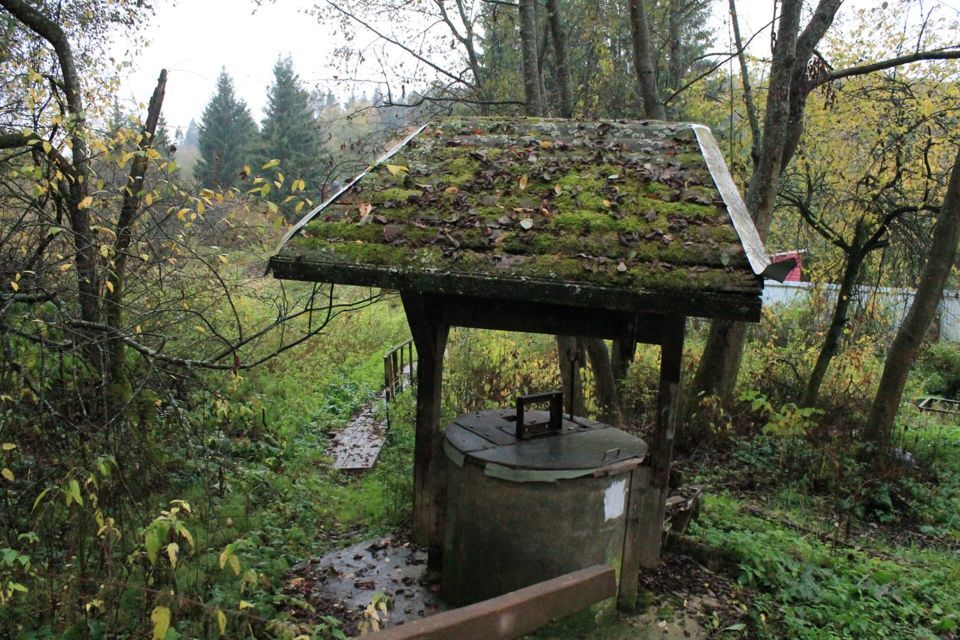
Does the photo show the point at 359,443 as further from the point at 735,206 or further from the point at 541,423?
the point at 735,206

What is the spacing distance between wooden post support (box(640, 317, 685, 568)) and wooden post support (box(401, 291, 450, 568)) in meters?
1.48

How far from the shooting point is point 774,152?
8117mm

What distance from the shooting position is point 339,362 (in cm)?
1377

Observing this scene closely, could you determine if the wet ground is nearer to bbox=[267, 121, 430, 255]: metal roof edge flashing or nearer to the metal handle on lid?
the metal handle on lid

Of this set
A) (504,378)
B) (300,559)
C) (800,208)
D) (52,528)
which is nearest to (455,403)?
(504,378)

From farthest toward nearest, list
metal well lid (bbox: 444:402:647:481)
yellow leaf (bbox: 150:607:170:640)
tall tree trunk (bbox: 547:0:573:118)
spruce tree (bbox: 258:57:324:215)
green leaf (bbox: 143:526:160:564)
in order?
1. spruce tree (bbox: 258:57:324:215)
2. tall tree trunk (bbox: 547:0:573:118)
3. metal well lid (bbox: 444:402:647:481)
4. green leaf (bbox: 143:526:160:564)
5. yellow leaf (bbox: 150:607:170:640)

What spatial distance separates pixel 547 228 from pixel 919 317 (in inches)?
285

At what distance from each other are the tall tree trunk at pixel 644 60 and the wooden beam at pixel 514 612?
25.1ft

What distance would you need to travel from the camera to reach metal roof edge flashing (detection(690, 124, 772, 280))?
3.25 metres

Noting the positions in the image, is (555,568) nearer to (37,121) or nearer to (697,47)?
(37,121)

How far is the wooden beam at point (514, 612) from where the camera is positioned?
4.99 ft

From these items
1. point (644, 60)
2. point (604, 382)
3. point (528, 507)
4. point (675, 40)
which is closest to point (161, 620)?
point (528, 507)

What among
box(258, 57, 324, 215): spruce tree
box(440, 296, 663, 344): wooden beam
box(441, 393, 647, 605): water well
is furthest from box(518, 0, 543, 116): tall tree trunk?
box(258, 57, 324, 215): spruce tree

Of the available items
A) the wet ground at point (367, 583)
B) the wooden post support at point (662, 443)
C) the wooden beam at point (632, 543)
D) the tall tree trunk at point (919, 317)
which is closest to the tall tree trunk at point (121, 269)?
the wet ground at point (367, 583)
